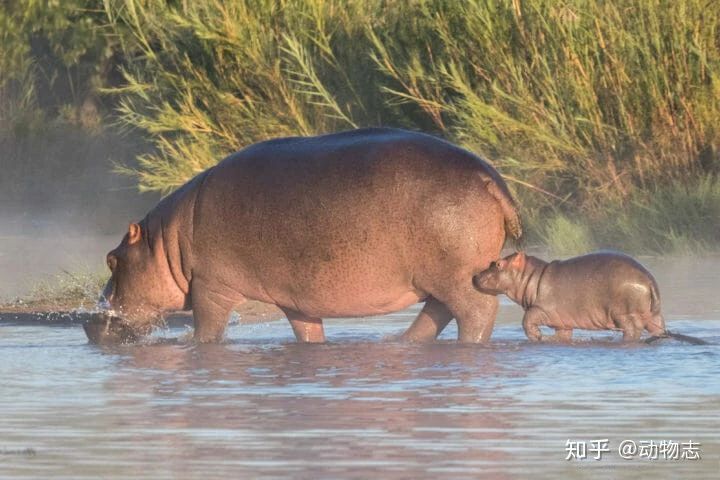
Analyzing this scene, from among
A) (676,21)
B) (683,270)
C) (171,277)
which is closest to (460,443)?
(171,277)

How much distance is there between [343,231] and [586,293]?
1.14 meters

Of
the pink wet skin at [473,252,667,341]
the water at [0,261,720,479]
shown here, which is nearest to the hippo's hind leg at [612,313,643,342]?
the pink wet skin at [473,252,667,341]

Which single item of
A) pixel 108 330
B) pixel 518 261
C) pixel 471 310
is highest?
pixel 518 261

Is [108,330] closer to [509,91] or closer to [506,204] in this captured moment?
[506,204]

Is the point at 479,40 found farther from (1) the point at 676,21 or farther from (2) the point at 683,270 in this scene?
(2) the point at 683,270

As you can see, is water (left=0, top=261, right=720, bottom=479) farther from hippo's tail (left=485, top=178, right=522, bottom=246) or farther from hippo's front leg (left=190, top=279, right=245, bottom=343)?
hippo's tail (left=485, top=178, right=522, bottom=246)

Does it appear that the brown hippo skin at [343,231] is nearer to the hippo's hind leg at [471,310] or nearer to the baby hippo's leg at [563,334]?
the hippo's hind leg at [471,310]

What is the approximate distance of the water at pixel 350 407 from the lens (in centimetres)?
464

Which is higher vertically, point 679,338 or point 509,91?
point 509,91

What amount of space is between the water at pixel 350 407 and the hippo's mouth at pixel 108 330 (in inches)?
4.3

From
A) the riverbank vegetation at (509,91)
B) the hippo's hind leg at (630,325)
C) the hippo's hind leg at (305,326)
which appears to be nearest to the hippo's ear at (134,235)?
the hippo's hind leg at (305,326)

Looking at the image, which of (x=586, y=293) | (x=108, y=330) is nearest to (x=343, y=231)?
(x=586, y=293)

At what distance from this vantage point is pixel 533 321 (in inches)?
303

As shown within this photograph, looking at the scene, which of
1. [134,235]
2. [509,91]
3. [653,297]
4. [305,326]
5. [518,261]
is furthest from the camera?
[509,91]
